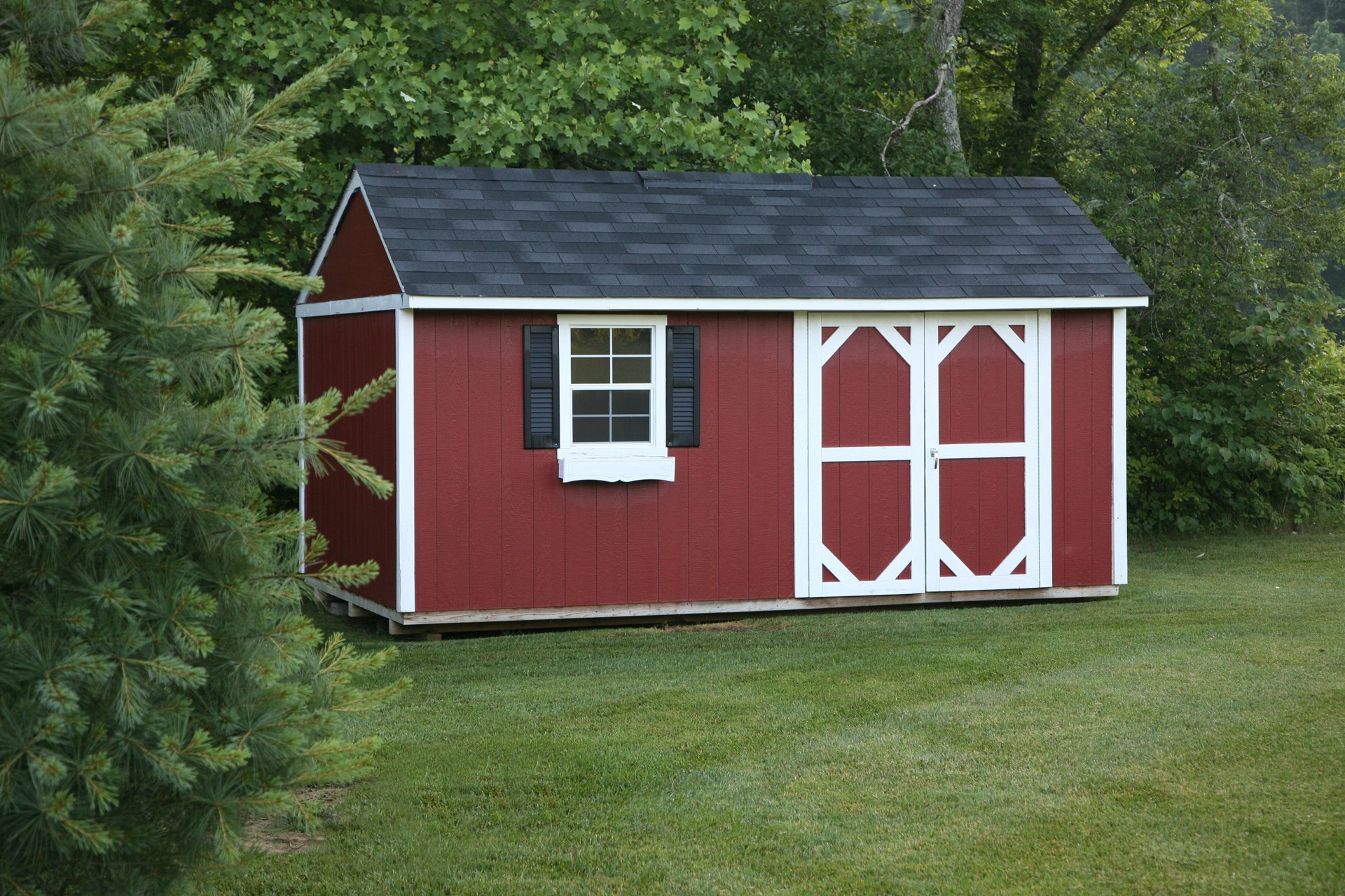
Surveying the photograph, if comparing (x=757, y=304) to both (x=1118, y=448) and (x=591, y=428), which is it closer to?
(x=591, y=428)

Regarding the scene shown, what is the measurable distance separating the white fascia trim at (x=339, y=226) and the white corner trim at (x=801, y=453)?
8.50 ft

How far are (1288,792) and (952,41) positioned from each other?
508 inches

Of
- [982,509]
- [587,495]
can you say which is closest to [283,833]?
[587,495]

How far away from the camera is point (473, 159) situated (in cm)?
1314

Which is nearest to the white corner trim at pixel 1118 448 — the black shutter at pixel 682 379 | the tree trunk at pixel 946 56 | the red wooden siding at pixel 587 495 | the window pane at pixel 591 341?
the red wooden siding at pixel 587 495

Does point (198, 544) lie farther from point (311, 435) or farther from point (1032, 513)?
point (1032, 513)

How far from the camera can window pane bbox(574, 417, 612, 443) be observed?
9.16m

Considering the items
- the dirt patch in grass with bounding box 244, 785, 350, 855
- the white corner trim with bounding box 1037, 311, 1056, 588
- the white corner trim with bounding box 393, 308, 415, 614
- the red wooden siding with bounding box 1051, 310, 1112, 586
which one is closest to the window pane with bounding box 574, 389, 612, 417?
the white corner trim with bounding box 393, 308, 415, 614

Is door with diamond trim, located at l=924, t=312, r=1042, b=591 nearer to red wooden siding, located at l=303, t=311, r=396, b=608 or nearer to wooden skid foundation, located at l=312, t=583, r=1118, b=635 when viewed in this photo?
wooden skid foundation, located at l=312, t=583, r=1118, b=635

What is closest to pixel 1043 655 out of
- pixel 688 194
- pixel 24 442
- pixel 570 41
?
pixel 688 194

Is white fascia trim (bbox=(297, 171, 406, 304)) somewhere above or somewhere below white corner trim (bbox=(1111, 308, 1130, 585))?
above

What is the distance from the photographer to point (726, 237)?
9.81 m

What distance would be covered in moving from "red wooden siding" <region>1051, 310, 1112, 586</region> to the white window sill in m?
2.76

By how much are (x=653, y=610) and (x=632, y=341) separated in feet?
5.66
